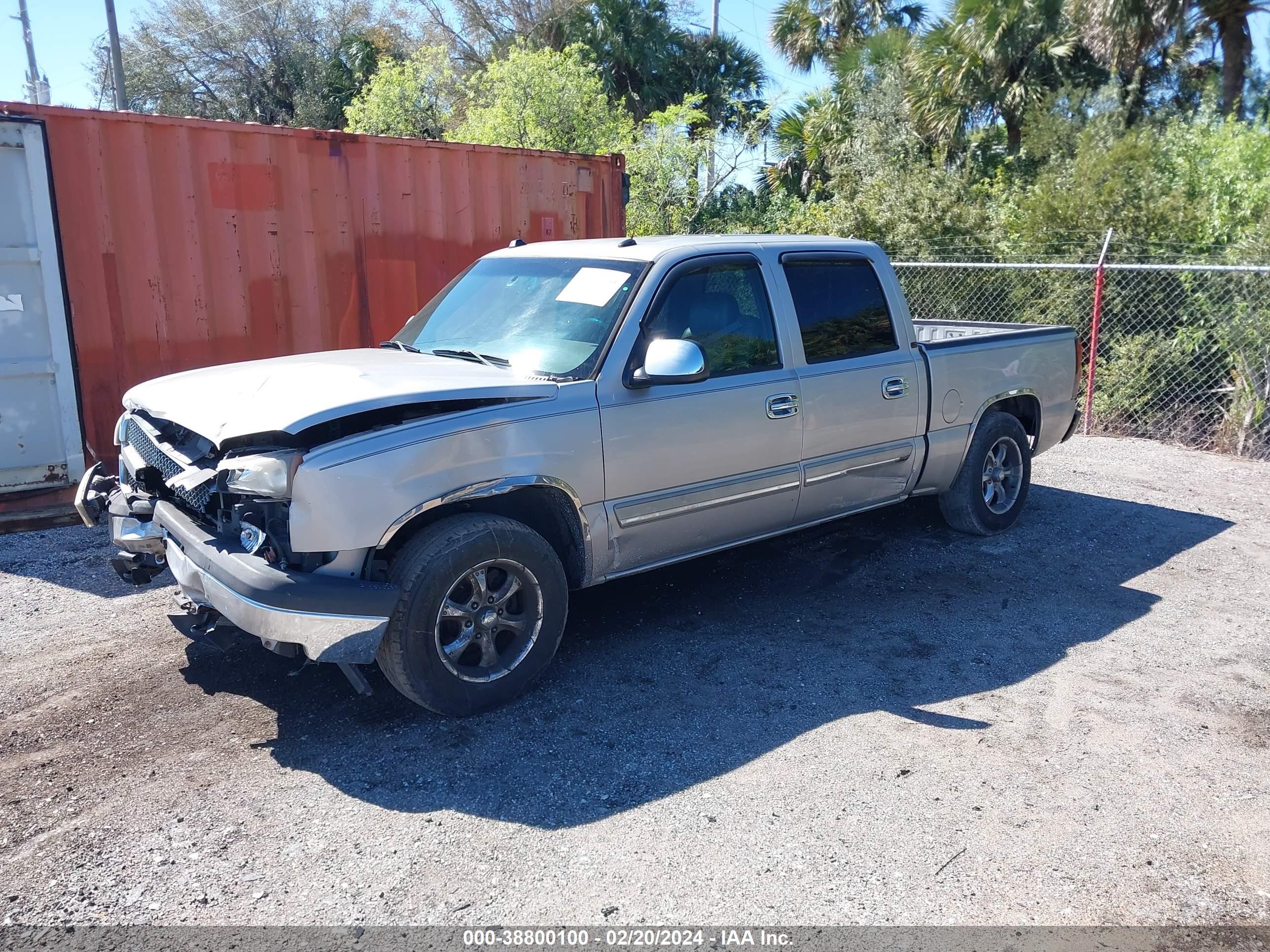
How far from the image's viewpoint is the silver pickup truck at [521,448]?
371 centimetres

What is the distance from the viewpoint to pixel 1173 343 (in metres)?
10.0

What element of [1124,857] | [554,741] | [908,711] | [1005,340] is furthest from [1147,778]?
[1005,340]

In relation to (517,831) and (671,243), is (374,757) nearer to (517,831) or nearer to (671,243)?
(517,831)

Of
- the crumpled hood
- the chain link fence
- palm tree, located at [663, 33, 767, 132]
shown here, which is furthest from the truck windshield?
palm tree, located at [663, 33, 767, 132]

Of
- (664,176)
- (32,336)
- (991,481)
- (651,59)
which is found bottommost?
(991,481)

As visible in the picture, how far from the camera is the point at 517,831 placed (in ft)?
11.0

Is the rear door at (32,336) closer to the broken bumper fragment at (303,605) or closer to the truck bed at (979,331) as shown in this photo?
the broken bumper fragment at (303,605)

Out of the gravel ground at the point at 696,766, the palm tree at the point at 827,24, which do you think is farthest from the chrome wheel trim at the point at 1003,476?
the palm tree at the point at 827,24

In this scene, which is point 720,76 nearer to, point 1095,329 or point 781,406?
point 1095,329

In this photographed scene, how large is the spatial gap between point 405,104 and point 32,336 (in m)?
14.9

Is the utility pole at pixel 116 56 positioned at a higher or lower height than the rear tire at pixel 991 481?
higher

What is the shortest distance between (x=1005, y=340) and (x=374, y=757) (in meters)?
4.67

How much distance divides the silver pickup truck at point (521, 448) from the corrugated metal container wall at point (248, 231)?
3.06m

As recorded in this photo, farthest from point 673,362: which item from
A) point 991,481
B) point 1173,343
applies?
point 1173,343
